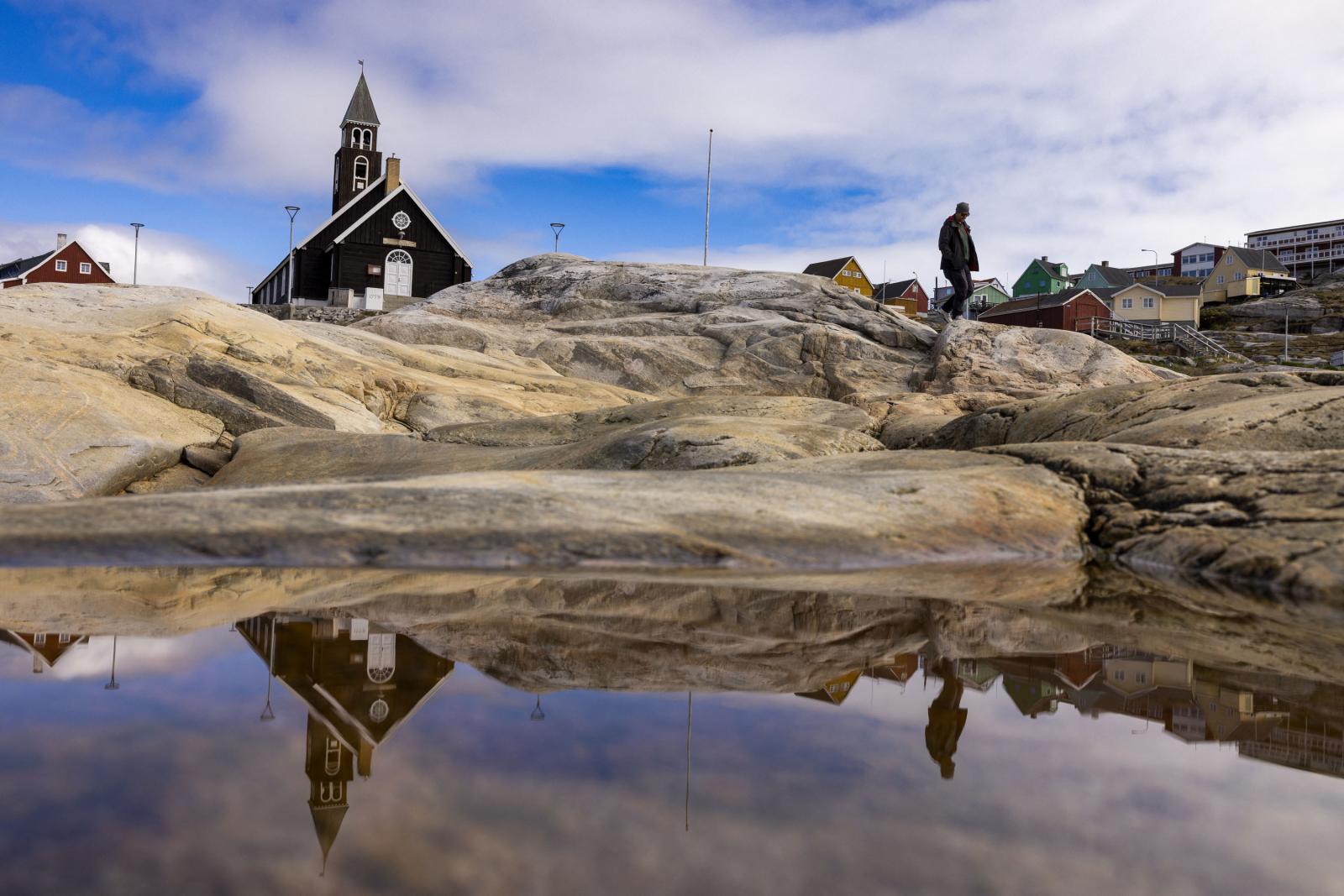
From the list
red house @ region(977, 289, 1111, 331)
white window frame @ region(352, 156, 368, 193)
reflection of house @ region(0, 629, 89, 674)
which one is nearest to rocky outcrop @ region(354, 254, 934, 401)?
reflection of house @ region(0, 629, 89, 674)

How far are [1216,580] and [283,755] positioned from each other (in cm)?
561

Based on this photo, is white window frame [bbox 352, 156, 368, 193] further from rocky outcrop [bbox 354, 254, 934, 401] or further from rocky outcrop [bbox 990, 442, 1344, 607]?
rocky outcrop [bbox 990, 442, 1344, 607]

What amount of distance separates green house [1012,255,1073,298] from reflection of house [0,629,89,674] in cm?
10193

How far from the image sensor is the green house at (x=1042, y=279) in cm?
9969

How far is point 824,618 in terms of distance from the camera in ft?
15.0

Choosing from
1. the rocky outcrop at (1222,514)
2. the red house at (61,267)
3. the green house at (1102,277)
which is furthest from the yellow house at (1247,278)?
the rocky outcrop at (1222,514)

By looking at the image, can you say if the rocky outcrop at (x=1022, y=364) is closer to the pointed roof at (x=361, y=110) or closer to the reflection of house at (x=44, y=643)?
the reflection of house at (x=44, y=643)

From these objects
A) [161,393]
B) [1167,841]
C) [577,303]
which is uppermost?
[577,303]

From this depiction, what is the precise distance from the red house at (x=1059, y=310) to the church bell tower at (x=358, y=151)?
3575 cm

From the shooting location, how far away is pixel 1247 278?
9625cm

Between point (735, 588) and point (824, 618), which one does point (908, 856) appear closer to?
point (824, 618)

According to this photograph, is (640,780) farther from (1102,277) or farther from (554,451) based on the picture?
(1102,277)

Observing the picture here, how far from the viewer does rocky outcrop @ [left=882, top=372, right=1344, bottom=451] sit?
9375 millimetres

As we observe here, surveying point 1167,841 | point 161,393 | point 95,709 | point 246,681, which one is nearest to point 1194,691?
point 1167,841
